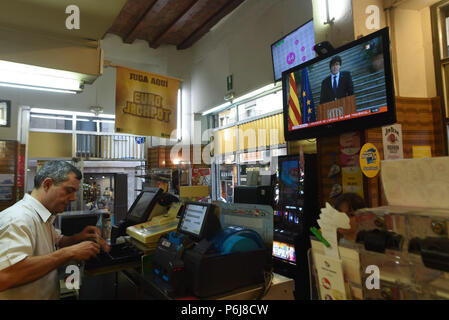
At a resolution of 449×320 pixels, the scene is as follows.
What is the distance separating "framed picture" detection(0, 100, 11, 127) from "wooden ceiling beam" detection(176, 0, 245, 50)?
4.13m

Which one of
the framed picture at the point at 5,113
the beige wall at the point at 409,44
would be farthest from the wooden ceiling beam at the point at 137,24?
the beige wall at the point at 409,44

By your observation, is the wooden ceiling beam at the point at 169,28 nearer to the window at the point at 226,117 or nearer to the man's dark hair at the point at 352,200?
the window at the point at 226,117

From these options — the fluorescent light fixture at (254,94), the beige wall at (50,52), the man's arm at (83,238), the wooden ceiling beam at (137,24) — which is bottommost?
the man's arm at (83,238)

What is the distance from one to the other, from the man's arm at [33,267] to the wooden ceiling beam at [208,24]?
554cm

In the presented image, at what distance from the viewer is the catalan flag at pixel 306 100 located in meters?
3.13

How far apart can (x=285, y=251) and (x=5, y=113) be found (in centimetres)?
641

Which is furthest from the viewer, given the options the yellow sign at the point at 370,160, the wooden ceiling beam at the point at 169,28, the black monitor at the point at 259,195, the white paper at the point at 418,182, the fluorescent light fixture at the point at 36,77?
the wooden ceiling beam at the point at 169,28

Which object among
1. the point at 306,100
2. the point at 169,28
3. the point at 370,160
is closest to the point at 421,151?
the point at 370,160

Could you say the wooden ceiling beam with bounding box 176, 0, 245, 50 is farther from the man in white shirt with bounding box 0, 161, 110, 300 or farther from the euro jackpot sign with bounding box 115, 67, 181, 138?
the man in white shirt with bounding box 0, 161, 110, 300

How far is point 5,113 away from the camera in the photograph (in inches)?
242

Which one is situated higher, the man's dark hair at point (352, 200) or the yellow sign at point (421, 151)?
the yellow sign at point (421, 151)

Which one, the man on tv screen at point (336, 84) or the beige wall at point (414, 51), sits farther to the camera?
the beige wall at point (414, 51)

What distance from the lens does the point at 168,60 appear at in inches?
302
